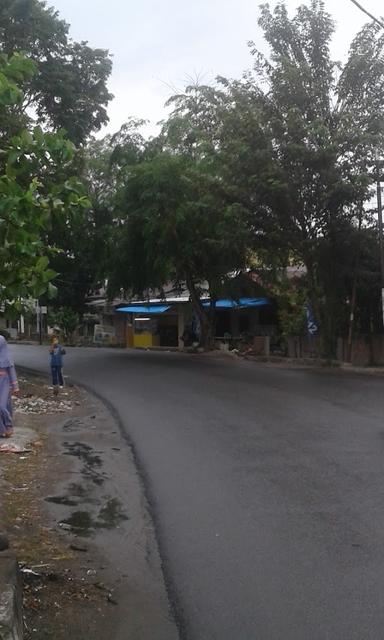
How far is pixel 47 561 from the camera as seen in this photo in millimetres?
5656

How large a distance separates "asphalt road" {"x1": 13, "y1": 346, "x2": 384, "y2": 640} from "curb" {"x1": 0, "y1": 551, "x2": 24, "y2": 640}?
3.47 feet

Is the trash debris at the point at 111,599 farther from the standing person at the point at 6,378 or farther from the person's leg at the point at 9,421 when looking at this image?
the person's leg at the point at 9,421

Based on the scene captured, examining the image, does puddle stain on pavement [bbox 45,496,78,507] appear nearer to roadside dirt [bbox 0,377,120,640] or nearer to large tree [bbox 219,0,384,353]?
roadside dirt [bbox 0,377,120,640]

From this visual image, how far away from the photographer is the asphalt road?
4.54 m

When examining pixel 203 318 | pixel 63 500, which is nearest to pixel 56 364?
pixel 63 500

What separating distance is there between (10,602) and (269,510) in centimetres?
354

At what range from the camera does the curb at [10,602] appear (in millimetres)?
3633

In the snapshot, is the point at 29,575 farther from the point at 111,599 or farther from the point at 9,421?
the point at 9,421

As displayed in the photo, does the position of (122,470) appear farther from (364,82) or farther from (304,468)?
(364,82)

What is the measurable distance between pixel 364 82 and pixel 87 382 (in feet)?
44.2

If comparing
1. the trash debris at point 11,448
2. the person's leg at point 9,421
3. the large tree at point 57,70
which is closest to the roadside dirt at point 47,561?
the trash debris at point 11,448

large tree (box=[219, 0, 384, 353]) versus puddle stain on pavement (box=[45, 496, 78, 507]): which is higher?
large tree (box=[219, 0, 384, 353])

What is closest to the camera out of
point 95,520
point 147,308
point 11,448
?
point 95,520

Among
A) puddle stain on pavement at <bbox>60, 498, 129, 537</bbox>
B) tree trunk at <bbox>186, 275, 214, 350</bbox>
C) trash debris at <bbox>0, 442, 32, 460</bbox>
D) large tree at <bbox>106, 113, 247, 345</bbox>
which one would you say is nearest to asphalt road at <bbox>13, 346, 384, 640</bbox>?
puddle stain on pavement at <bbox>60, 498, 129, 537</bbox>
